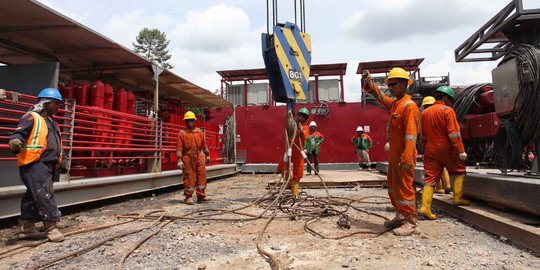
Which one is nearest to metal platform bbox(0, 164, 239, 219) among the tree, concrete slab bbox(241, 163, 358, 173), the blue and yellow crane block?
the blue and yellow crane block

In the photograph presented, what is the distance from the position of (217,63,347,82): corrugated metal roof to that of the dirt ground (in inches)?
421

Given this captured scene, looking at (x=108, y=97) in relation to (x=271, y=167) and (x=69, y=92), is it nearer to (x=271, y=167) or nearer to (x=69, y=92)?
(x=69, y=92)

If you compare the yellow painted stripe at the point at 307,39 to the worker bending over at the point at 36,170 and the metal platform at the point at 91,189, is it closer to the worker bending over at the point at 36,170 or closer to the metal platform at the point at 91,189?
the worker bending over at the point at 36,170

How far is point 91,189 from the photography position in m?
4.75

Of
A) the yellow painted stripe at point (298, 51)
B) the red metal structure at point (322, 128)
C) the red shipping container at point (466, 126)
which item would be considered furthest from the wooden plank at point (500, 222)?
the red metal structure at point (322, 128)

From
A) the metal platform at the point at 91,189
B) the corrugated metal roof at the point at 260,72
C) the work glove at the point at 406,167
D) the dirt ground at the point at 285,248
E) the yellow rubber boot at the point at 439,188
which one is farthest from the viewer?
the corrugated metal roof at the point at 260,72

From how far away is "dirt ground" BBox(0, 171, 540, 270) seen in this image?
8.18 feet

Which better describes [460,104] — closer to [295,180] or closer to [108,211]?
[295,180]

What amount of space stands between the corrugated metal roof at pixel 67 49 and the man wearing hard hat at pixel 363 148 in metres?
5.79

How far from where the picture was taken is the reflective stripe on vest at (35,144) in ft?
10.3

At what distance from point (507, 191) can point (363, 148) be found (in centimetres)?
804

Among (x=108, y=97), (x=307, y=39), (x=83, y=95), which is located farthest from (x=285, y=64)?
(x=83, y=95)

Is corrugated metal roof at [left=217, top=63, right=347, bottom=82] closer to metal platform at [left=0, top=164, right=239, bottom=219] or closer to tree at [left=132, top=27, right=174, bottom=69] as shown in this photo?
metal platform at [left=0, top=164, right=239, bottom=219]

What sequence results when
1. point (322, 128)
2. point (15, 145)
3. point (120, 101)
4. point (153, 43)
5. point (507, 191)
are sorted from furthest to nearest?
point (153, 43) → point (322, 128) → point (120, 101) → point (507, 191) → point (15, 145)
